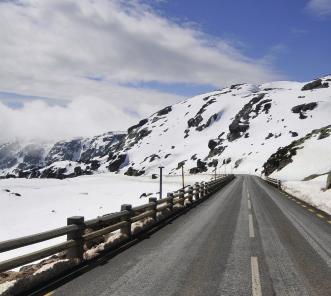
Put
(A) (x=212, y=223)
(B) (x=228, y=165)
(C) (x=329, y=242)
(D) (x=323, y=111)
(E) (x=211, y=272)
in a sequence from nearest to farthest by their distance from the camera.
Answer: (E) (x=211, y=272), (C) (x=329, y=242), (A) (x=212, y=223), (B) (x=228, y=165), (D) (x=323, y=111)

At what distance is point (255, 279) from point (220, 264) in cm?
137

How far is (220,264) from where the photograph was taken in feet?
31.6

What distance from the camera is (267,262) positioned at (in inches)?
389

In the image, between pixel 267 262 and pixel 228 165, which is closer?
pixel 267 262

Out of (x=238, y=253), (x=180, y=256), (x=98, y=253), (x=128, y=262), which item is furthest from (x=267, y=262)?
(x=98, y=253)

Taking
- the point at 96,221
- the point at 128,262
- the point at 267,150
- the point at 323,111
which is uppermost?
the point at 323,111

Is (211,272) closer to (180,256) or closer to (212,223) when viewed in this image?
(180,256)

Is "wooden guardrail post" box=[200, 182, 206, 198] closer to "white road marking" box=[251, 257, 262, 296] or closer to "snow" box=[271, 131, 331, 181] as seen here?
"white road marking" box=[251, 257, 262, 296]

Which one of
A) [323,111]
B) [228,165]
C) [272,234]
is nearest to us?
[272,234]

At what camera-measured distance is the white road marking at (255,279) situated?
298 inches

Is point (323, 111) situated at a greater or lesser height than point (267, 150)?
greater

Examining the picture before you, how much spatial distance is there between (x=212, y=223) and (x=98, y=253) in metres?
6.72

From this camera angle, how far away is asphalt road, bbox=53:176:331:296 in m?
7.81

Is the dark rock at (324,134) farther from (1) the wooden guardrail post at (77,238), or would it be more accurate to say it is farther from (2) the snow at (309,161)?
(1) the wooden guardrail post at (77,238)
